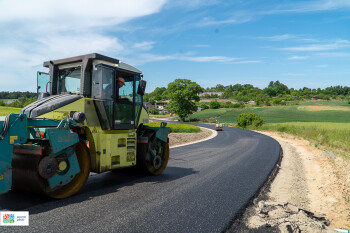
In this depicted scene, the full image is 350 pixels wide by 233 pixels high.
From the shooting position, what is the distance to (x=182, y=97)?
61219mm

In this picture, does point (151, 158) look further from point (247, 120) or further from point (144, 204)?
point (247, 120)

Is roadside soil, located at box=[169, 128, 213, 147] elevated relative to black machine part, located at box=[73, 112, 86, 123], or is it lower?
lower

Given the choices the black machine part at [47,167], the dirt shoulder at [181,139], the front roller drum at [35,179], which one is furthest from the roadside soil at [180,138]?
the black machine part at [47,167]

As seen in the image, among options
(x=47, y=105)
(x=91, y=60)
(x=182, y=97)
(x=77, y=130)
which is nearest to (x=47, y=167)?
(x=77, y=130)

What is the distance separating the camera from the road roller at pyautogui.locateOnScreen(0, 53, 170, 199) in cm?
464

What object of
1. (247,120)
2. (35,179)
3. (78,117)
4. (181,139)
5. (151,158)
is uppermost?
(78,117)

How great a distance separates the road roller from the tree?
174ft

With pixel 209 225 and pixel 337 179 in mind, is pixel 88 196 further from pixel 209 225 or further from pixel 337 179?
pixel 337 179

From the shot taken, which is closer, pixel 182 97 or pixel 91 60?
pixel 91 60

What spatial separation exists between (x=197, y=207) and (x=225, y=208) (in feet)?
1.74

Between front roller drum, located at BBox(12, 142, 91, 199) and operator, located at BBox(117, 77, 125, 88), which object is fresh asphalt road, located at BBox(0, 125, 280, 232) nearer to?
front roller drum, located at BBox(12, 142, 91, 199)

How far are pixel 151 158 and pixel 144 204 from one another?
245 centimetres

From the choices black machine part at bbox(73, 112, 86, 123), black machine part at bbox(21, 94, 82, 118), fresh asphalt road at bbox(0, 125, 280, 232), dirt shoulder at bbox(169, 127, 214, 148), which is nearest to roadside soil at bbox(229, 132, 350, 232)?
fresh asphalt road at bbox(0, 125, 280, 232)

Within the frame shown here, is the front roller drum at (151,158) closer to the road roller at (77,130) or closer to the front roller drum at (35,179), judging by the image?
the road roller at (77,130)
